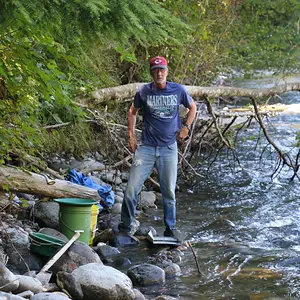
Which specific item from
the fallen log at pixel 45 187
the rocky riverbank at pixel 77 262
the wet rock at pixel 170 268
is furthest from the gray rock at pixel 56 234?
the wet rock at pixel 170 268

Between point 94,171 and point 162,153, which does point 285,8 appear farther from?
point 162,153

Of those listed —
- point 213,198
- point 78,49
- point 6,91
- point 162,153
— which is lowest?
point 213,198

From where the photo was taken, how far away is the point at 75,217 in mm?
6461

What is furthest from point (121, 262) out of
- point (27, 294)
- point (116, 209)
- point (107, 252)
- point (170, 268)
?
point (116, 209)

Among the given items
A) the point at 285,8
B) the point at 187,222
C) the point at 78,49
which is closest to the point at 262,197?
the point at 187,222

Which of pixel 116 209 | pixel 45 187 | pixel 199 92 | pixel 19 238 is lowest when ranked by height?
pixel 116 209

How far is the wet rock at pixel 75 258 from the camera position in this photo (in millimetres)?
5613

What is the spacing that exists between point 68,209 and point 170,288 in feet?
4.62

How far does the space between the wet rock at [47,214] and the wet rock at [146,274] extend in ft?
5.28

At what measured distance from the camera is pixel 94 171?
9.95 m

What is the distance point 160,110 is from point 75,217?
144 centimetres

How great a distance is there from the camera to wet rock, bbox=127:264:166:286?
5780mm

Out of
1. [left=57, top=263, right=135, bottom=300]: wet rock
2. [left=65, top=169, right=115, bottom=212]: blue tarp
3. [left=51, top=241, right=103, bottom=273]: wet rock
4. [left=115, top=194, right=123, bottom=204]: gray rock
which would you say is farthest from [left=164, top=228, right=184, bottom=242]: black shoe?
[left=115, top=194, right=123, bottom=204]: gray rock

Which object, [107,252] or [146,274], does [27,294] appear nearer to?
[146,274]
